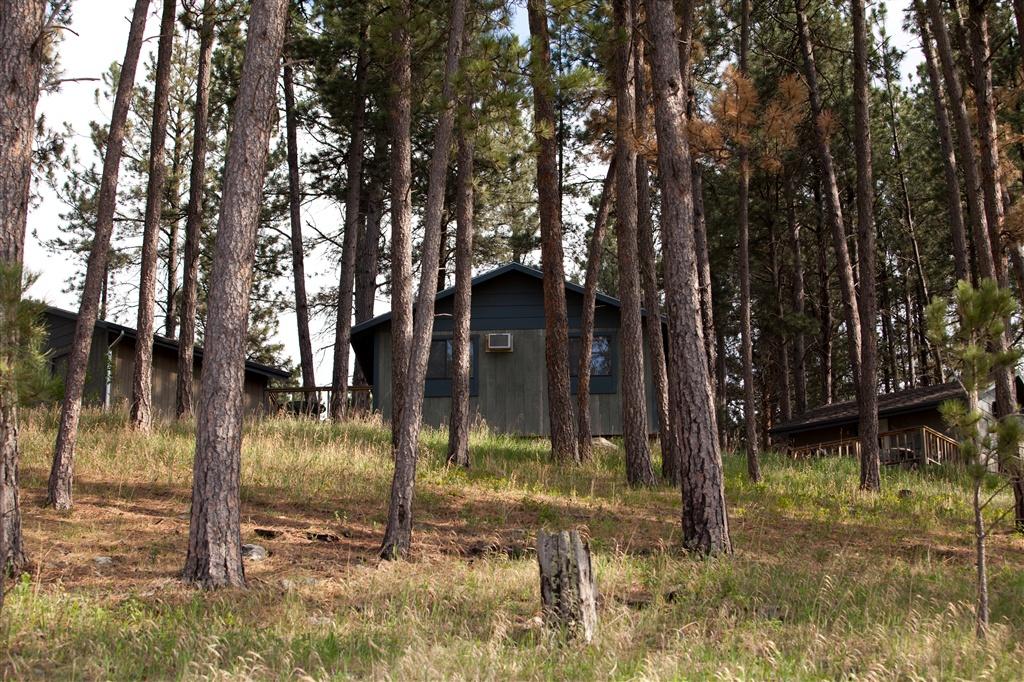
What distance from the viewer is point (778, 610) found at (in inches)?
302

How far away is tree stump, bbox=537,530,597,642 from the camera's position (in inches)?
263

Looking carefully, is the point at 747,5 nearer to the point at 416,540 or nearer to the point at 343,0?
the point at 343,0

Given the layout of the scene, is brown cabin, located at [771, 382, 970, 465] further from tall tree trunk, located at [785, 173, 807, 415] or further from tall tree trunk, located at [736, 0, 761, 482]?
tall tree trunk, located at [736, 0, 761, 482]

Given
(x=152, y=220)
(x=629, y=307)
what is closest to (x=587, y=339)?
(x=629, y=307)

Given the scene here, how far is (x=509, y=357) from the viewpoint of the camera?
916 inches

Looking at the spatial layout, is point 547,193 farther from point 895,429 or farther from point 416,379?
point 895,429

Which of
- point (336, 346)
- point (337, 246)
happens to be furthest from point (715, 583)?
point (337, 246)

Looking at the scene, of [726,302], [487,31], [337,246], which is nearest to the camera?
[487,31]

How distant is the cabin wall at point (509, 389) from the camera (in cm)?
2302

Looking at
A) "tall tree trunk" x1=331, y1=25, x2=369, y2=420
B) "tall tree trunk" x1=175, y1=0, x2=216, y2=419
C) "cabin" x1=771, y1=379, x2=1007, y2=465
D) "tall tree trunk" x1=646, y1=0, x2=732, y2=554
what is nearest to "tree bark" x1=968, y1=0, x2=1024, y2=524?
"tall tree trunk" x1=646, y1=0, x2=732, y2=554

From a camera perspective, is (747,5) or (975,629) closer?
(975,629)

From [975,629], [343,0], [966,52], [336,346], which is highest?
[343,0]

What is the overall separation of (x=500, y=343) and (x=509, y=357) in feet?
1.55

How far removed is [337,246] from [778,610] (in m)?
24.5
